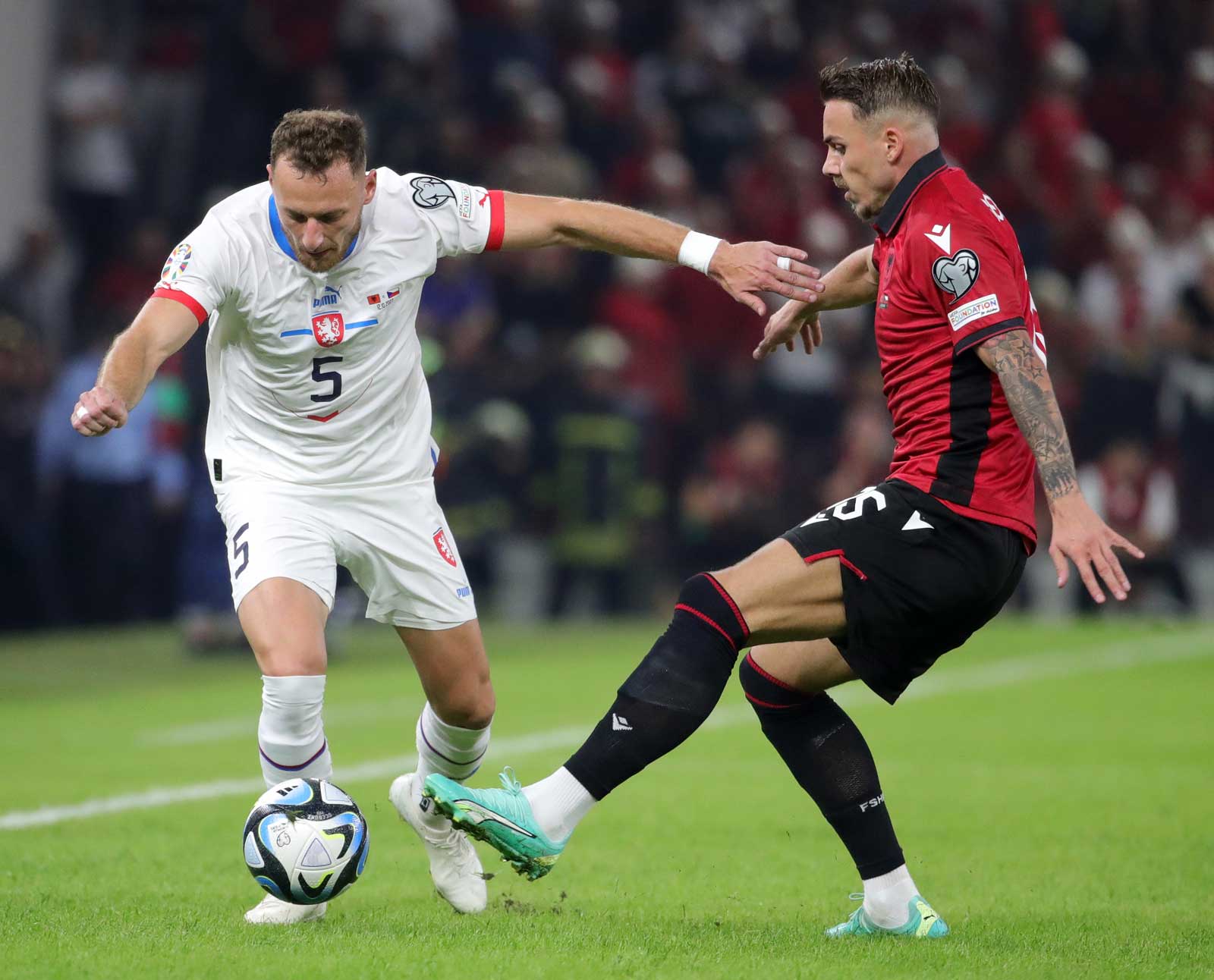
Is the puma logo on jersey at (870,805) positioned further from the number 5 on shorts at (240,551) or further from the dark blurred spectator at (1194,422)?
the dark blurred spectator at (1194,422)

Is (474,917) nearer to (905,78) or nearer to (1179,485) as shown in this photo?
(905,78)

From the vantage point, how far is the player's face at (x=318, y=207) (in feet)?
17.9

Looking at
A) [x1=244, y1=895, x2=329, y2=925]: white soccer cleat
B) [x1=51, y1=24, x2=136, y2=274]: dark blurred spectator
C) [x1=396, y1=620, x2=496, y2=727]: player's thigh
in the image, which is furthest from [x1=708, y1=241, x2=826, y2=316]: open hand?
[x1=51, y1=24, x2=136, y2=274]: dark blurred spectator

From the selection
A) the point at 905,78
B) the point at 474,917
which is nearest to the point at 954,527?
the point at 905,78

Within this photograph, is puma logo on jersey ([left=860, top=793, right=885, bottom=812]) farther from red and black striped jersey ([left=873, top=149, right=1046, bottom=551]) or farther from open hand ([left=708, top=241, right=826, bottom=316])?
open hand ([left=708, top=241, right=826, bottom=316])

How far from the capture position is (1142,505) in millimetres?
16250

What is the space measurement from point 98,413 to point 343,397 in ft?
3.66

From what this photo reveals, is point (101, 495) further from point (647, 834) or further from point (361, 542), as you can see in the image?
point (361, 542)

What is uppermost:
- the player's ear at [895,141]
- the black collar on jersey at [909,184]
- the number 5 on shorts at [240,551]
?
the player's ear at [895,141]

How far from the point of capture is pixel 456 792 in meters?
4.99

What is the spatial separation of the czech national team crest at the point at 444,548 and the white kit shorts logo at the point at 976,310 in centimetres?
191

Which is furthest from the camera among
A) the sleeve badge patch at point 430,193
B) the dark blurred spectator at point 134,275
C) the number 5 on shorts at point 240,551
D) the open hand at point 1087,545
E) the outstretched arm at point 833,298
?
the dark blurred spectator at point 134,275

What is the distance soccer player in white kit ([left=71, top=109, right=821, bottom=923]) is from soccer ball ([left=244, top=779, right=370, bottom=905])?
256 mm

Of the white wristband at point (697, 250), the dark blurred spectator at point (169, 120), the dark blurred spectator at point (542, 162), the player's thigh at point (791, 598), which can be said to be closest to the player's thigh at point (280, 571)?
the player's thigh at point (791, 598)
